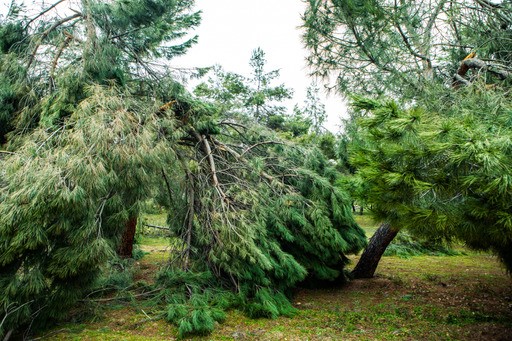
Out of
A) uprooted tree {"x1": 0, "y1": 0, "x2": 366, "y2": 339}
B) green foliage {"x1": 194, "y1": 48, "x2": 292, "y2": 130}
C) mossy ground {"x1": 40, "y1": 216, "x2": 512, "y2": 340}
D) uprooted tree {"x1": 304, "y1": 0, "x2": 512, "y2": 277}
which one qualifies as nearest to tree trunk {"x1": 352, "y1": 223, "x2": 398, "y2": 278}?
mossy ground {"x1": 40, "y1": 216, "x2": 512, "y2": 340}

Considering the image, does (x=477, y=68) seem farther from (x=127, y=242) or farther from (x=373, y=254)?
(x=127, y=242)

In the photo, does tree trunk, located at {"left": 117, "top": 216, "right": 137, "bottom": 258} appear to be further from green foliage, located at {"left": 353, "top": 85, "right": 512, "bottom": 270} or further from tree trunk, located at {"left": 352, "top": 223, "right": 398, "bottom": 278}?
green foliage, located at {"left": 353, "top": 85, "right": 512, "bottom": 270}

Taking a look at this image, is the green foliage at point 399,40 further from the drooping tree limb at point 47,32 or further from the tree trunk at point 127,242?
the tree trunk at point 127,242

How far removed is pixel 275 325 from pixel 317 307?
1.04 meters

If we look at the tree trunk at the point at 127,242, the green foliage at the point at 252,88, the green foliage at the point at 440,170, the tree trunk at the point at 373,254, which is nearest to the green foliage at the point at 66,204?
Result: the green foliage at the point at 440,170

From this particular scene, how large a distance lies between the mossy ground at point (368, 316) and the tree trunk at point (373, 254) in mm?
209

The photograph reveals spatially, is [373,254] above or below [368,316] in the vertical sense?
above

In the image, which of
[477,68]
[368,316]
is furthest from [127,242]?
[477,68]

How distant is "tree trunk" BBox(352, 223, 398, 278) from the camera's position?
20.1 feet

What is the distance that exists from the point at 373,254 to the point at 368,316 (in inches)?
75.1

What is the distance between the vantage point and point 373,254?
247 inches

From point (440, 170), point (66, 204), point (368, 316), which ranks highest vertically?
point (440, 170)

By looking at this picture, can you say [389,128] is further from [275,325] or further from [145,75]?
[145,75]

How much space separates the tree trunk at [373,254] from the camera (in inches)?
241
